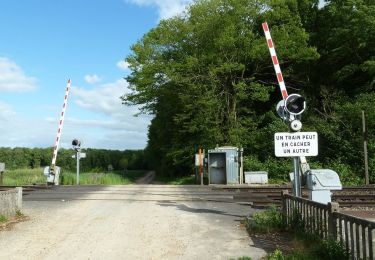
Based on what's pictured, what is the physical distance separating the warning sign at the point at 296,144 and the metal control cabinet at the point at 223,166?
15688 mm

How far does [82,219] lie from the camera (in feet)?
37.8

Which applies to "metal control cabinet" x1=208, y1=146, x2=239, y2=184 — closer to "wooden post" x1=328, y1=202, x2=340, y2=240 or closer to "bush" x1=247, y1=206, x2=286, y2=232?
"bush" x1=247, y1=206, x2=286, y2=232

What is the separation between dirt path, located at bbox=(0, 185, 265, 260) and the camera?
784cm

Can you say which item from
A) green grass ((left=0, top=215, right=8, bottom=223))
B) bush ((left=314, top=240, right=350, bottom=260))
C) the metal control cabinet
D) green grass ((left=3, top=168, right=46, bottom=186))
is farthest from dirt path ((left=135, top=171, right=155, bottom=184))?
bush ((left=314, top=240, right=350, bottom=260))

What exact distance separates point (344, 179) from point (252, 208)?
13177mm

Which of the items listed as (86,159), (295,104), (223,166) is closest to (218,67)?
(223,166)

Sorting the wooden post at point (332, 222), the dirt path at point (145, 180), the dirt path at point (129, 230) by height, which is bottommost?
the dirt path at point (129, 230)

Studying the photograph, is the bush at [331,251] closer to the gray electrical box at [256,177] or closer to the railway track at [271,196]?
the railway track at [271,196]

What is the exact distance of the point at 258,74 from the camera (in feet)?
123

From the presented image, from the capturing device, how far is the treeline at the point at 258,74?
2912 cm

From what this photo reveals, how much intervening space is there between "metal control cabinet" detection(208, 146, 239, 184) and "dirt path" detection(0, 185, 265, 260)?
29.8 ft

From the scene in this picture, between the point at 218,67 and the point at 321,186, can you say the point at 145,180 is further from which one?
the point at 321,186

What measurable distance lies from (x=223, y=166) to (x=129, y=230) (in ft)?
54.8

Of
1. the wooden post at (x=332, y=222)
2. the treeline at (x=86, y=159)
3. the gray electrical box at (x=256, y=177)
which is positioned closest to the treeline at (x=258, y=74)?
the gray electrical box at (x=256, y=177)
